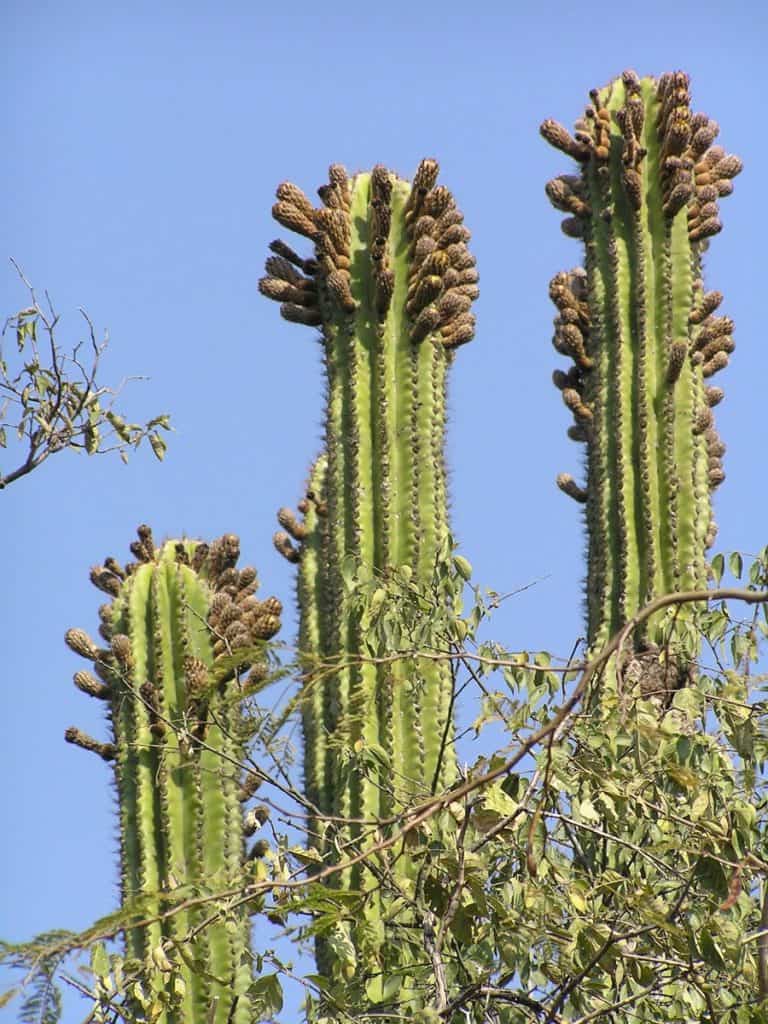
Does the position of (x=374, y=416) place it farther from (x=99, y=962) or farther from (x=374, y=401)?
(x=99, y=962)

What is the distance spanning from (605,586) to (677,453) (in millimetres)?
650

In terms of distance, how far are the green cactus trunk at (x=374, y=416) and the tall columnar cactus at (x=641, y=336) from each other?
616 millimetres

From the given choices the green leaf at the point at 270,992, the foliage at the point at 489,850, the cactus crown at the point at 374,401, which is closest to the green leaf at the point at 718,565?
the foliage at the point at 489,850

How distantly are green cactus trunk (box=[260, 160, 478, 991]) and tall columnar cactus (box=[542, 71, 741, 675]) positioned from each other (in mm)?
616

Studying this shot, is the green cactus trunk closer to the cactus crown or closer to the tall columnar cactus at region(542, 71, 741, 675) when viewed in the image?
the cactus crown

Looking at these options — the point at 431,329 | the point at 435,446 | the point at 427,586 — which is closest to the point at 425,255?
the point at 431,329

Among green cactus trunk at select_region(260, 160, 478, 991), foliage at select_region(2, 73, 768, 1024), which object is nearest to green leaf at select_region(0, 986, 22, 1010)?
foliage at select_region(2, 73, 768, 1024)

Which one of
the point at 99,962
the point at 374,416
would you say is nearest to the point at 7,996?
the point at 99,962

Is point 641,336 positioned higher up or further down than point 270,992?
higher up

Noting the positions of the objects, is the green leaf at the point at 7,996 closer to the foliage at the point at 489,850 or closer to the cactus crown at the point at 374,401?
the foliage at the point at 489,850

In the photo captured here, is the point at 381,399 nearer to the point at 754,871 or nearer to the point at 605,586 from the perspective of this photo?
the point at 605,586

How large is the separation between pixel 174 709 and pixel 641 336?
2.54m

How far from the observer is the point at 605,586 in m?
8.79

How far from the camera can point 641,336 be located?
30.3 feet
